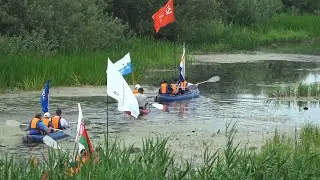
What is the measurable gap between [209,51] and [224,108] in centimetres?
2024

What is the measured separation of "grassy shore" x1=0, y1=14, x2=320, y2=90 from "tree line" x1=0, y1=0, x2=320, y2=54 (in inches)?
28.6

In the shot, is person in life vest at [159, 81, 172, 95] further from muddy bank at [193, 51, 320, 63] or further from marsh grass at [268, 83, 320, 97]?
muddy bank at [193, 51, 320, 63]

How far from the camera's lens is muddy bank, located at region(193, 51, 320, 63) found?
3634 cm

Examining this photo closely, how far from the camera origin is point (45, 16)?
30172 mm

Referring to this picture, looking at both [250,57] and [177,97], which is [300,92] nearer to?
[177,97]

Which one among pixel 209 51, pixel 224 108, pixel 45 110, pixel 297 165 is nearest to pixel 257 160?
pixel 297 165

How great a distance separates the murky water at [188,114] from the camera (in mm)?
15555

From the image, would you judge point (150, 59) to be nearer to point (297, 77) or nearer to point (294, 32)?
point (297, 77)

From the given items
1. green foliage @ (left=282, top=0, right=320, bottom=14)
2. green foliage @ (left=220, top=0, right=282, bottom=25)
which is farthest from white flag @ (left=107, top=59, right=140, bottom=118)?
green foliage @ (left=282, top=0, right=320, bottom=14)

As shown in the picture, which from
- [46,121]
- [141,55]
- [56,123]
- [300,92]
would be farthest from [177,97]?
[141,55]

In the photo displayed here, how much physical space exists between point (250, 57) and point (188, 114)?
19.2 m

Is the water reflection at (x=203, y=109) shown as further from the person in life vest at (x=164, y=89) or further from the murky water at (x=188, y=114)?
the person in life vest at (x=164, y=89)

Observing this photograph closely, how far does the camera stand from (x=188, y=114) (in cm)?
1942

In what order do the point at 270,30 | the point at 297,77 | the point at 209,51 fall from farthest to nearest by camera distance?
the point at 270,30, the point at 209,51, the point at 297,77
